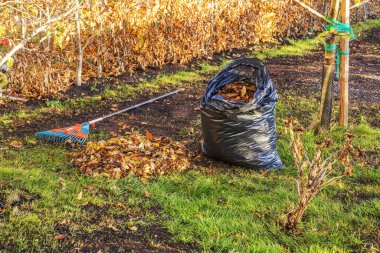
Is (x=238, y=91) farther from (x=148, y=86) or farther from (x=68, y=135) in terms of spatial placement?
(x=148, y=86)

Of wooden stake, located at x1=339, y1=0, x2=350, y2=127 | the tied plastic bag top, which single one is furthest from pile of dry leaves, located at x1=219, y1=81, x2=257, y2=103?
wooden stake, located at x1=339, y1=0, x2=350, y2=127

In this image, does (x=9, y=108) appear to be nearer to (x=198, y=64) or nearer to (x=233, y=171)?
(x=233, y=171)

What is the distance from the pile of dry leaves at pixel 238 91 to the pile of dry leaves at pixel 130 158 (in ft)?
2.41

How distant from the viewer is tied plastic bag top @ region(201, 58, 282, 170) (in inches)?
160

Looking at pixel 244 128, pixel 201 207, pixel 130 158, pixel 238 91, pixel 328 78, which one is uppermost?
pixel 328 78

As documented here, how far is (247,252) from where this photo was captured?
2740mm

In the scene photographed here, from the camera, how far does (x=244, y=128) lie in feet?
13.4

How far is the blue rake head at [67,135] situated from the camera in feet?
15.1

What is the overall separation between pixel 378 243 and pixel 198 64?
618 centimetres

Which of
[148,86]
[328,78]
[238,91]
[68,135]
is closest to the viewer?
[238,91]

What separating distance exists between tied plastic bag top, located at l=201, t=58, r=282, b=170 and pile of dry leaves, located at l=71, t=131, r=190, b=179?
1.30 ft

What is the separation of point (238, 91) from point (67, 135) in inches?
73.5

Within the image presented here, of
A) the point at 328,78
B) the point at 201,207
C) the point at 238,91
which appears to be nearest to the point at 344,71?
the point at 328,78

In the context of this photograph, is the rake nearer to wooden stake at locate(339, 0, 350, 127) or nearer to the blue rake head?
the blue rake head
